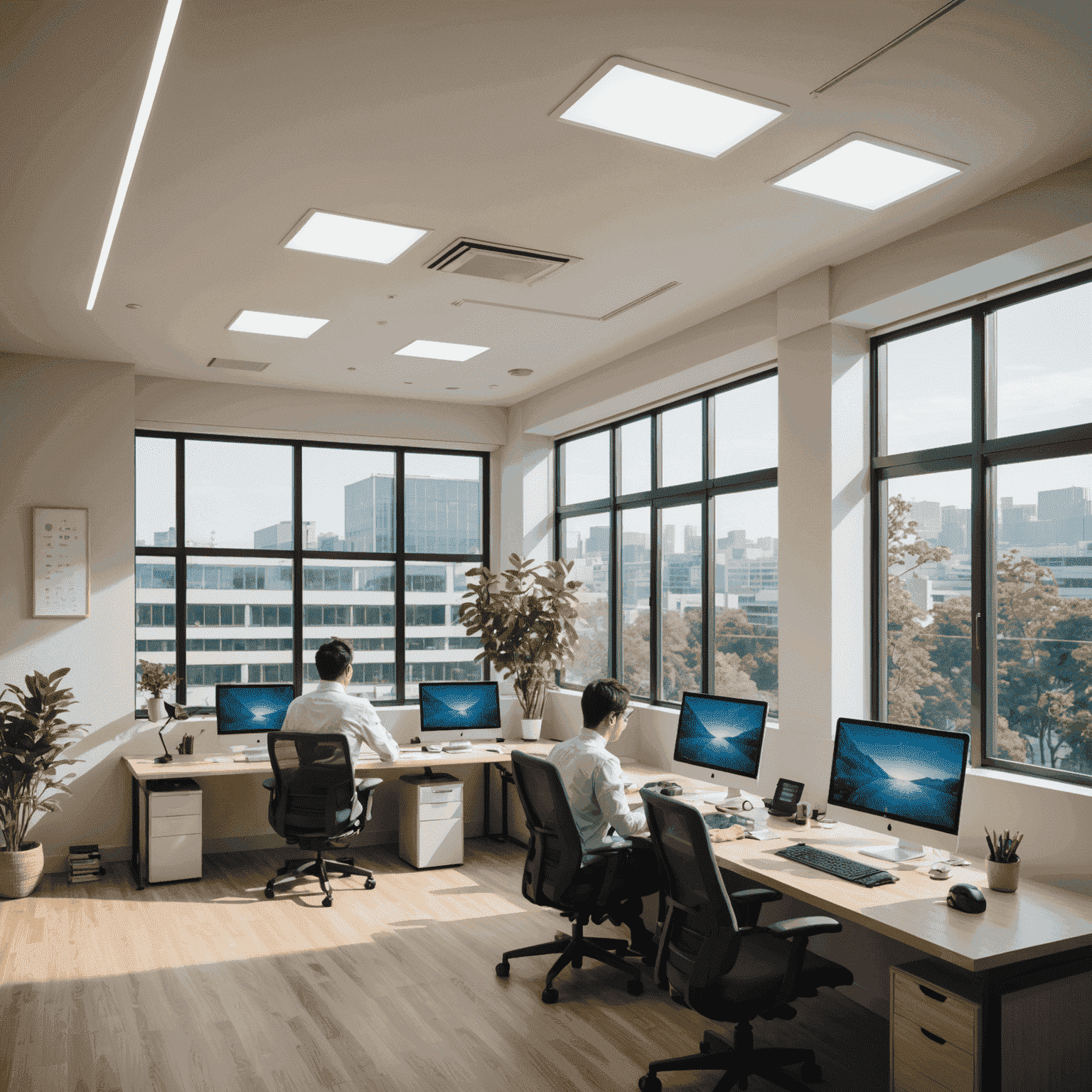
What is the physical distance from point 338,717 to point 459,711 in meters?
1.31

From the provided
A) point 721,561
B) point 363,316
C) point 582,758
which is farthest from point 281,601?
point 582,758

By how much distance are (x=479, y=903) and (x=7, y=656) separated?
3401 millimetres

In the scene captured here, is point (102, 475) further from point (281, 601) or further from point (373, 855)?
point (373, 855)

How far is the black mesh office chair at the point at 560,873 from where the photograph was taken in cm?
389

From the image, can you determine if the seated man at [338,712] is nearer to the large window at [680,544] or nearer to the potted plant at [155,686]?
the potted plant at [155,686]

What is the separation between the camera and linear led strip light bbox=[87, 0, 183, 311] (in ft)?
8.16

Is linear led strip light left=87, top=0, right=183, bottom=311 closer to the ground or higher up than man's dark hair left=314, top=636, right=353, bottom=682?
higher up

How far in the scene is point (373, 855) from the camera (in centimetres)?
662

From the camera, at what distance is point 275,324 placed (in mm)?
5465

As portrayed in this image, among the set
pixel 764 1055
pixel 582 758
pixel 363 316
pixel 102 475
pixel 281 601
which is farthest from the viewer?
pixel 281 601

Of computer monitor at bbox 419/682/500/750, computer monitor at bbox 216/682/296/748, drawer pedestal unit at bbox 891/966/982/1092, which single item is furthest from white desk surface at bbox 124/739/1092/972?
computer monitor at bbox 216/682/296/748

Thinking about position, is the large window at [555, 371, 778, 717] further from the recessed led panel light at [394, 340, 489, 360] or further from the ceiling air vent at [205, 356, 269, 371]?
the ceiling air vent at [205, 356, 269, 371]

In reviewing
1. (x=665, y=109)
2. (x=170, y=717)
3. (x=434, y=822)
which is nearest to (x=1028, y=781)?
(x=665, y=109)

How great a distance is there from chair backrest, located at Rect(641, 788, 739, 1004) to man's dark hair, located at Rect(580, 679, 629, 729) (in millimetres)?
790
